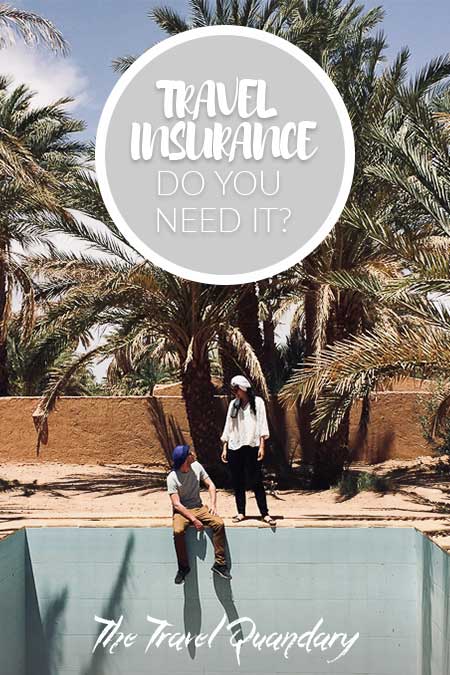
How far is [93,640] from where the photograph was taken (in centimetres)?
977

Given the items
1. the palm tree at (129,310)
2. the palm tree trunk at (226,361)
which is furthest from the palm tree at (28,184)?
the palm tree trunk at (226,361)

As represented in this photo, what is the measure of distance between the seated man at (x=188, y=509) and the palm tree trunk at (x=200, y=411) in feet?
21.1

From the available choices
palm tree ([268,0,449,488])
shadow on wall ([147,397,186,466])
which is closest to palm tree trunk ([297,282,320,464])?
palm tree ([268,0,449,488])

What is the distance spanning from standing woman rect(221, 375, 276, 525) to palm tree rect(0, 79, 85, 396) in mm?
4043

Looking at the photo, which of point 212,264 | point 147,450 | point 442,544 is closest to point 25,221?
point 212,264

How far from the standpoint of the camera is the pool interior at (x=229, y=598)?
955 cm

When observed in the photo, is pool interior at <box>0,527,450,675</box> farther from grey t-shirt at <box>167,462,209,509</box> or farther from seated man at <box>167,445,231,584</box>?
grey t-shirt at <box>167,462,209,509</box>

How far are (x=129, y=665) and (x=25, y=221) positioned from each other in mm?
7616

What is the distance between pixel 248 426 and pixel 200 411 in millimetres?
6370

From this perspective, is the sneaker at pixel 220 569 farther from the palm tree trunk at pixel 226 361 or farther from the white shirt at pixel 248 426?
the palm tree trunk at pixel 226 361

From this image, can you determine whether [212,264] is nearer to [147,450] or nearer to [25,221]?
[25,221]

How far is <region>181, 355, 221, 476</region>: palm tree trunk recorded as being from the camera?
15.9m

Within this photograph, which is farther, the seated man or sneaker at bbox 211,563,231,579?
sneaker at bbox 211,563,231,579

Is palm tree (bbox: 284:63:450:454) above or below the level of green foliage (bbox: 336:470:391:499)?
above
